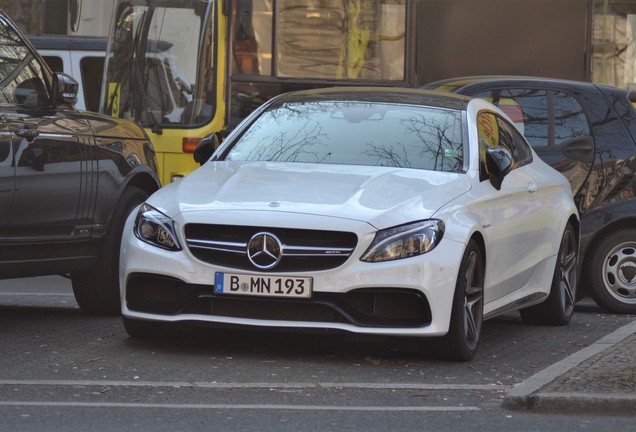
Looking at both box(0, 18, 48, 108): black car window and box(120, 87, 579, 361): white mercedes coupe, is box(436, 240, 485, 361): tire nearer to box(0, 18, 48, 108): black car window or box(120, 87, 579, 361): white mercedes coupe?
box(120, 87, 579, 361): white mercedes coupe

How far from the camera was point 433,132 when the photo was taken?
9.76 meters

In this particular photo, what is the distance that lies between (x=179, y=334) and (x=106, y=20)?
41.0ft

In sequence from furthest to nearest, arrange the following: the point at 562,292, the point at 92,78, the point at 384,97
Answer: the point at 92,78, the point at 562,292, the point at 384,97

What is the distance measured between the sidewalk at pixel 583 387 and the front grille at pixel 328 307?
81 centimetres

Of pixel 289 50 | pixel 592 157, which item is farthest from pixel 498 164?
pixel 289 50

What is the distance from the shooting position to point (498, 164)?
30.9ft

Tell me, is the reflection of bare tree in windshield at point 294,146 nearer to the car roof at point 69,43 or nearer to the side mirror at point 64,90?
the side mirror at point 64,90

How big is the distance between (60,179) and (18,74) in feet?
2.27

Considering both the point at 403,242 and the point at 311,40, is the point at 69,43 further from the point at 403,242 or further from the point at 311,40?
the point at 403,242

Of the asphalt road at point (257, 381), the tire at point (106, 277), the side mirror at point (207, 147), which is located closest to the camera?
the asphalt road at point (257, 381)

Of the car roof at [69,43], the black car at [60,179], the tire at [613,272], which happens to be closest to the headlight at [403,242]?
the black car at [60,179]

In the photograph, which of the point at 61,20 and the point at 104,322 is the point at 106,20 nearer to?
the point at 61,20

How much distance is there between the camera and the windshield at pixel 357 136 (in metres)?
9.49

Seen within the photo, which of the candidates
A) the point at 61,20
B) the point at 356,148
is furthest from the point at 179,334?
the point at 61,20
